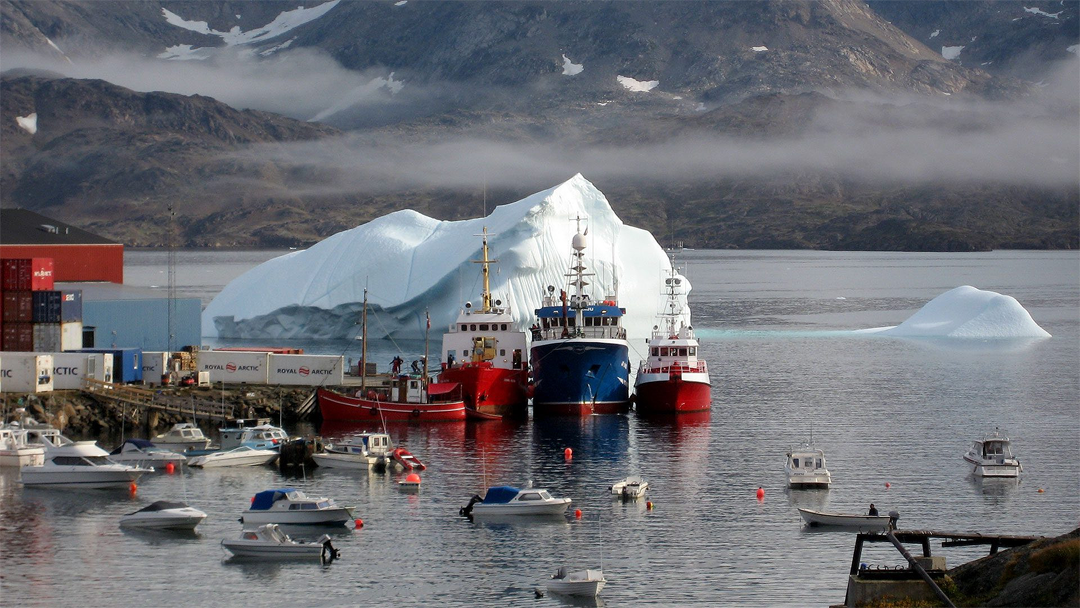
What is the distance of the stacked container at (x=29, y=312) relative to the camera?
58938 mm

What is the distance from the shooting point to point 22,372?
5459 cm

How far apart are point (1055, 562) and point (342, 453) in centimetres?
2955

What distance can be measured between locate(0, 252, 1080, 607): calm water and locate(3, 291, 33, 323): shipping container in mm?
13192

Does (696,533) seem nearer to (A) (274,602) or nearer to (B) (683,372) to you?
(A) (274,602)

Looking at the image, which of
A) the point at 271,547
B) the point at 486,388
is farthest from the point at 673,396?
the point at 271,547

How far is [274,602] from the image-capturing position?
3119cm

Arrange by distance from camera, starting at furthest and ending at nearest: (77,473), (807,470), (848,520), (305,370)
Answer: (305,370), (807,470), (77,473), (848,520)

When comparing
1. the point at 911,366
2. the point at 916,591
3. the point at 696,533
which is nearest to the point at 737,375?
the point at 911,366

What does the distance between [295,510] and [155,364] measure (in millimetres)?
24437

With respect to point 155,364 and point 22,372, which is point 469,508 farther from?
point 155,364

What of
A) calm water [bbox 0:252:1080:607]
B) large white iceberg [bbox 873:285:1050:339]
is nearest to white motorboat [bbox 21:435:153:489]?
calm water [bbox 0:252:1080:607]

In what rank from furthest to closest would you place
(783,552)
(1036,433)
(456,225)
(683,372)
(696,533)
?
1. (456,225)
2. (683,372)
3. (1036,433)
4. (696,533)
5. (783,552)

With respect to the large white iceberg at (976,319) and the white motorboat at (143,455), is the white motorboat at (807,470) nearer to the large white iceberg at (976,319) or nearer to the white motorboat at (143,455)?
the white motorboat at (143,455)

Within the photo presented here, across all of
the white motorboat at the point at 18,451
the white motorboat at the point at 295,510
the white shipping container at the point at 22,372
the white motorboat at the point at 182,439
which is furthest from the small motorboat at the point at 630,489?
the white shipping container at the point at 22,372
